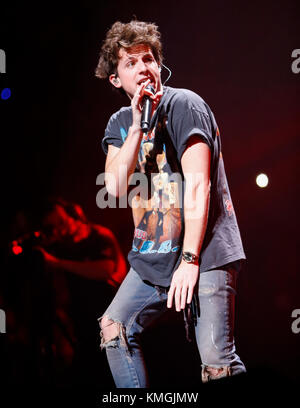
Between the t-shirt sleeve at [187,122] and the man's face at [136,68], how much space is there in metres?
0.17

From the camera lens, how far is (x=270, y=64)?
2.57m

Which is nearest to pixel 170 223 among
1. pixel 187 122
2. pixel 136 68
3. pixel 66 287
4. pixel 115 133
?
pixel 187 122

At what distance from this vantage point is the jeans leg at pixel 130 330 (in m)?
1.54

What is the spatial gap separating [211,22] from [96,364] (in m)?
2.32

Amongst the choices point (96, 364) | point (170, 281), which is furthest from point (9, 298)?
point (170, 281)

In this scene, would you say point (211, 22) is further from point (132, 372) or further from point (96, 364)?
point (96, 364)

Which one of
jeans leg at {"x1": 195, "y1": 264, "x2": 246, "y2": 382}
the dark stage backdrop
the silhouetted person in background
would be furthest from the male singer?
the silhouetted person in background

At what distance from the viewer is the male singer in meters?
1.39

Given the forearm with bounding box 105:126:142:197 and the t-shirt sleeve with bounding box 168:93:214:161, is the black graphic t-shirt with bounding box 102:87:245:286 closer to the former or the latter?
the t-shirt sleeve with bounding box 168:93:214:161

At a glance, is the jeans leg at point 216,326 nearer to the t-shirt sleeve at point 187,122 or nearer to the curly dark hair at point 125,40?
the t-shirt sleeve at point 187,122

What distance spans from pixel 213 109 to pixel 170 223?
1336mm

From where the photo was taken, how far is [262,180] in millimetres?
2723

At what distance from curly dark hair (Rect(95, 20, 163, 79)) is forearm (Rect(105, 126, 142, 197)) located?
44cm
